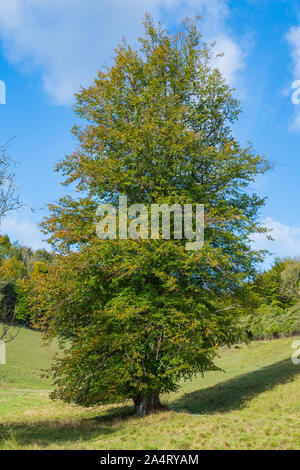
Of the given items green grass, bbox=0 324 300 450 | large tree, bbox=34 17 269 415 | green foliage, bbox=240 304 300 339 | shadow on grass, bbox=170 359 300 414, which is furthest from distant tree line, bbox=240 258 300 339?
large tree, bbox=34 17 269 415

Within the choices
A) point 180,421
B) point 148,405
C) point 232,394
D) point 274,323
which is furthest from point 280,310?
point 180,421

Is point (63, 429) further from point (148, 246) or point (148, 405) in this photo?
point (148, 246)

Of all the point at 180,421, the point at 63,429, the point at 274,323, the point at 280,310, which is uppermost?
the point at 280,310

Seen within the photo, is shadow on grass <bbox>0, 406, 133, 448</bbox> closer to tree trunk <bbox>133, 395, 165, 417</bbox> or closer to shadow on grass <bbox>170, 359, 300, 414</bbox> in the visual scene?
tree trunk <bbox>133, 395, 165, 417</bbox>

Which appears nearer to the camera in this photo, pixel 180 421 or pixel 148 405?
pixel 180 421

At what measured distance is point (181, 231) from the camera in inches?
559

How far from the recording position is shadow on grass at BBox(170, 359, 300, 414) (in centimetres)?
1686

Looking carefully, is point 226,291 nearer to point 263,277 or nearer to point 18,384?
point 263,277

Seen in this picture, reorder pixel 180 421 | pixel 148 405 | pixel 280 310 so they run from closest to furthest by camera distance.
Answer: pixel 180 421
pixel 148 405
pixel 280 310

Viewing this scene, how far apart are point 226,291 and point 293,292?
35523 millimetres

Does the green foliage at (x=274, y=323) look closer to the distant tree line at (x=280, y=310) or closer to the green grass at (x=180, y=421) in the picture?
the distant tree line at (x=280, y=310)

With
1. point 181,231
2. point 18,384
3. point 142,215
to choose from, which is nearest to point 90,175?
point 142,215

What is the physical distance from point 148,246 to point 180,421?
6075 mm

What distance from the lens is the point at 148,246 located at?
13.1m
